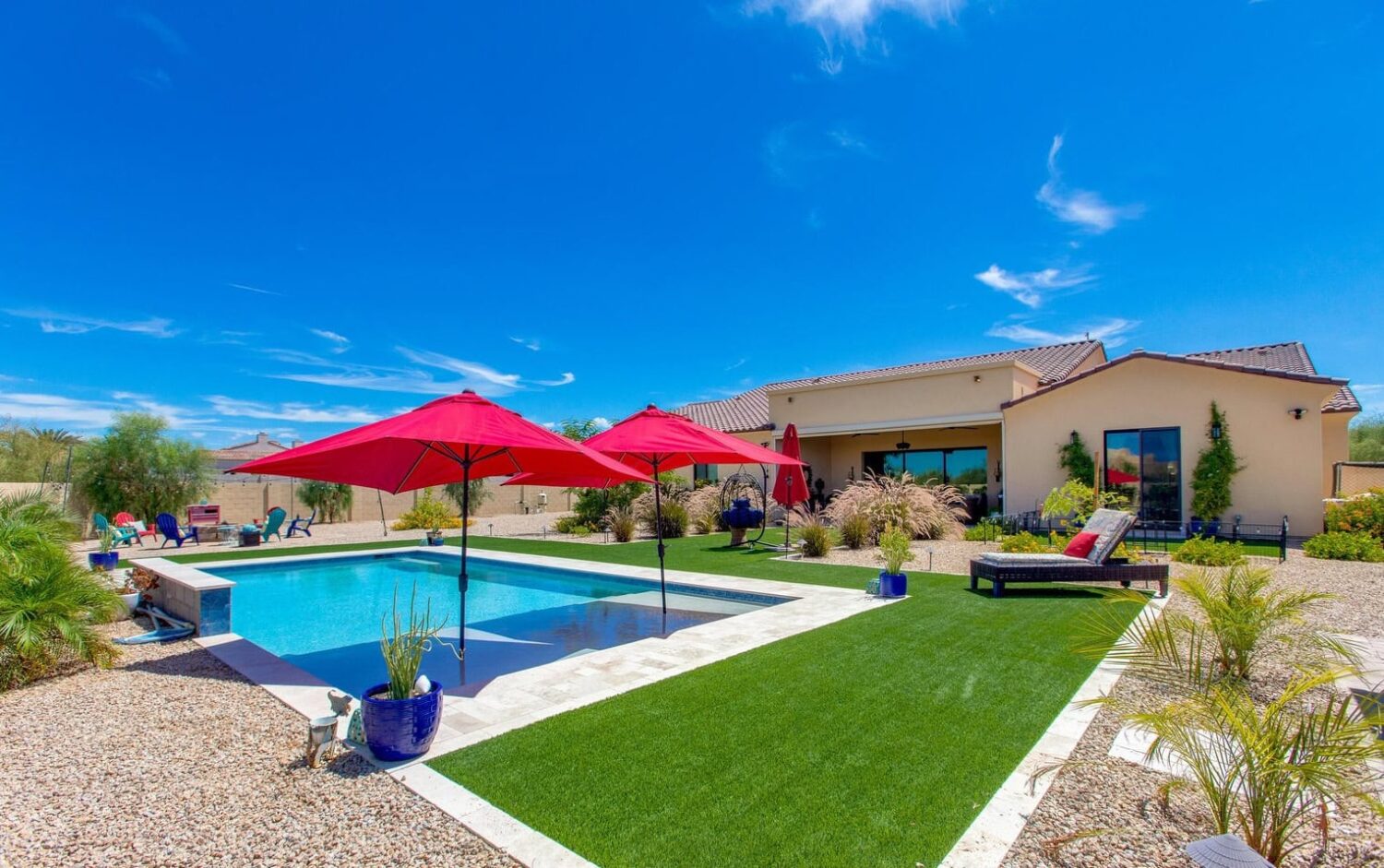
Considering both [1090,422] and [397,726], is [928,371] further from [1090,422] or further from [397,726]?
[397,726]

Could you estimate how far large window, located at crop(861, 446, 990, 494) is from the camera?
2264 cm

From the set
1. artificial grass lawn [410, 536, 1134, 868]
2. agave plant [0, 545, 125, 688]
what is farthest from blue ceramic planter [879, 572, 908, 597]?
agave plant [0, 545, 125, 688]

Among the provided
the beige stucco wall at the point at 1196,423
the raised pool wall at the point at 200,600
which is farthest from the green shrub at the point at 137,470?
the beige stucco wall at the point at 1196,423

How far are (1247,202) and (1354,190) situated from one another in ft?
6.13

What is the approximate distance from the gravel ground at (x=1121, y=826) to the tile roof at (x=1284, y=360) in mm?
17483

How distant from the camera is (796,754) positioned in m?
3.95

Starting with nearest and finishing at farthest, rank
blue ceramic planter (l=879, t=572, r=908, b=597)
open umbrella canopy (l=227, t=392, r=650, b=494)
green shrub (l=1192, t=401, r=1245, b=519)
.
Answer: open umbrella canopy (l=227, t=392, r=650, b=494) → blue ceramic planter (l=879, t=572, r=908, b=597) → green shrub (l=1192, t=401, r=1245, b=519)

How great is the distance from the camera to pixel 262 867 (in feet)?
9.43

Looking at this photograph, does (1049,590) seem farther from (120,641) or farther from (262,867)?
(120,641)

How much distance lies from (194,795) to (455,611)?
21.8ft

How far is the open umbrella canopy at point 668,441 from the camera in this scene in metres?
8.00

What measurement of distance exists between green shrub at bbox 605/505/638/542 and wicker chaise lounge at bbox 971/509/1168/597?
1021 cm

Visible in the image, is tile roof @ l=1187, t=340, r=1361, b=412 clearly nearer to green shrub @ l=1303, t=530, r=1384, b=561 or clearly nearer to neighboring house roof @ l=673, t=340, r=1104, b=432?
neighboring house roof @ l=673, t=340, r=1104, b=432

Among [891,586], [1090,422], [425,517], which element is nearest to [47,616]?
[891,586]
